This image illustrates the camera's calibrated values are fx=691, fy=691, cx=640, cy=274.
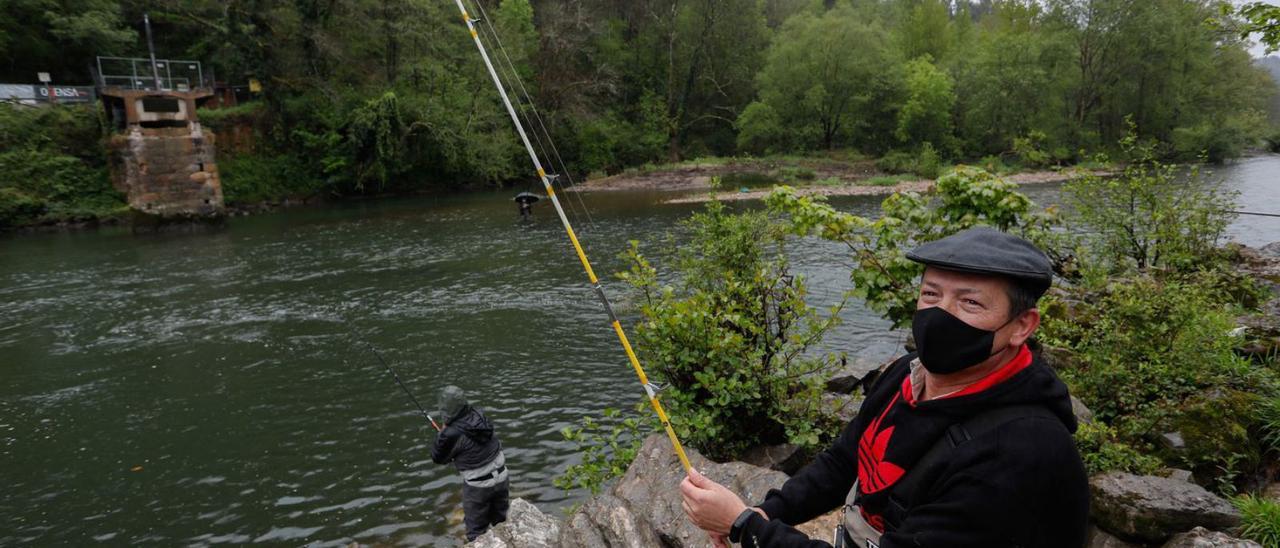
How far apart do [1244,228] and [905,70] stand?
42.3 m

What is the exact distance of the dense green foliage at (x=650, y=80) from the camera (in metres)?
44.5

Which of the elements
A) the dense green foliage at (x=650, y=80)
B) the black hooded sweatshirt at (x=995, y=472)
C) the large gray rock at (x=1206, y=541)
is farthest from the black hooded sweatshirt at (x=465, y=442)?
the dense green foliage at (x=650, y=80)

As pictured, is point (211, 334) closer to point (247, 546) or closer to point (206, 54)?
point (247, 546)

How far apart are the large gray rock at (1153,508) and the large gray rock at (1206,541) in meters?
0.13

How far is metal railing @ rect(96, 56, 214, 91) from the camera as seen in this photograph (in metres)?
36.2

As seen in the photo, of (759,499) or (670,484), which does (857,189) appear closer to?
(670,484)

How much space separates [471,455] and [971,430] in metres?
6.41

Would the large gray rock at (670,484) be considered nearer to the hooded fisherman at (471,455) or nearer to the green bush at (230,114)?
the hooded fisherman at (471,455)

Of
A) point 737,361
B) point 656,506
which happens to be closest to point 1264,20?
point 737,361

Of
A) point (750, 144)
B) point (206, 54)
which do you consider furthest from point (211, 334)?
point (750, 144)

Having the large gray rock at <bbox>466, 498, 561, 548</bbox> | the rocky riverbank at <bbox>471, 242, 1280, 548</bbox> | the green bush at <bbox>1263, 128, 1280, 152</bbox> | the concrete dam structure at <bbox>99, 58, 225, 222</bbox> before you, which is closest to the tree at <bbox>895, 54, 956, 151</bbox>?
the green bush at <bbox>1263, 128, 1280, 152</bbox>

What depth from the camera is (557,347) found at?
1416cm

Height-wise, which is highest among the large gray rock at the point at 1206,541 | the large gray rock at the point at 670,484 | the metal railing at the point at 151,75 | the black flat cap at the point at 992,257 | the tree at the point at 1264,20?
the metal railing at the point at 151,75

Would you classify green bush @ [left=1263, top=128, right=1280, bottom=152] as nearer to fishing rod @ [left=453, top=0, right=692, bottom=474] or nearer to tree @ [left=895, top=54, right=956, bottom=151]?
tree @ [left=895, top=54, right=956, bottom=151]
